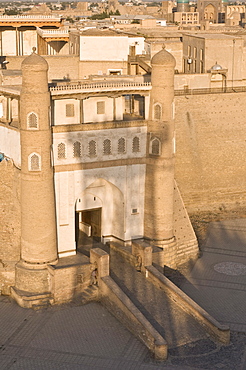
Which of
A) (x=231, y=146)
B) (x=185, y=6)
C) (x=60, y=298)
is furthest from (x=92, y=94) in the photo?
(x=185, y=6)

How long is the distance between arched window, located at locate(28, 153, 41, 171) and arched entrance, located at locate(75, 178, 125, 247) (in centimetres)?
253

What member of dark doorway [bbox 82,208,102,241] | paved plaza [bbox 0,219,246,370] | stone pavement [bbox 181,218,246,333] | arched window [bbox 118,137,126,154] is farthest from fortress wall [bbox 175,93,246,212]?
paved plaza [bbox 0,219,246,370]

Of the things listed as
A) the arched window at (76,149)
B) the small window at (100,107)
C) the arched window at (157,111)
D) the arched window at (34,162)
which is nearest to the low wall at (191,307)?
the arched window at (76,149)

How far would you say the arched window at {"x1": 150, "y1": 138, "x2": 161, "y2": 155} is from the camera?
25.3 metres

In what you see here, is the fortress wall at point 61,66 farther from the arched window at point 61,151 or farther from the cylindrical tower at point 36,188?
the cylindrical tower at point 36,188

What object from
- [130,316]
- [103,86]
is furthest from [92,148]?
[130,316]

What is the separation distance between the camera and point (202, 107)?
34000mm

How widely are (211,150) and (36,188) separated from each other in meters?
13.4

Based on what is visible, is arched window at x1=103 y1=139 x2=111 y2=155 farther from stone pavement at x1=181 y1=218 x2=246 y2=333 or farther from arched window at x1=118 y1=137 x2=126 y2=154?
stone pavement at x1=181 y1=218 x2=246 y2=333

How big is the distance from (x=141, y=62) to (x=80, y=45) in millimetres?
3290

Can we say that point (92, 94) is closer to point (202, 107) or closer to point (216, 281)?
point (216, 281)

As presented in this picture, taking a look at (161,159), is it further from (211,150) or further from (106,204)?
(211,150)

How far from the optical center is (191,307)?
2144 cm

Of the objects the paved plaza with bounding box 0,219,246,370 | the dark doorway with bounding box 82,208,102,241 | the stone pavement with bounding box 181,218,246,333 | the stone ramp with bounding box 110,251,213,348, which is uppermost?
the dark doorway with bounding box 82,208,102,241
